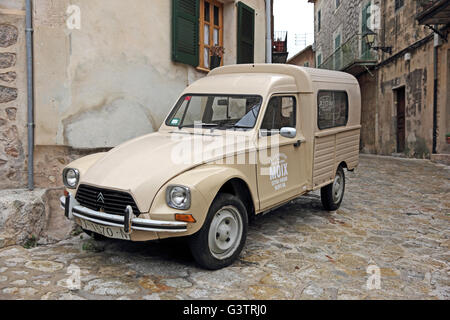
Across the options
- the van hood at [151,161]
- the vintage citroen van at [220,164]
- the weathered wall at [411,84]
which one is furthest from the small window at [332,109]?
the weathered wall at [411,84]

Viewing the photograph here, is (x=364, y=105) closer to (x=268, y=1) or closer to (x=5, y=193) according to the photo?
(x=268, y=1)

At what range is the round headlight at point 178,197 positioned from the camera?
3580 millimetres

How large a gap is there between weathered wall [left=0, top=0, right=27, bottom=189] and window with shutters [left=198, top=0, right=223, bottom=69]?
135 inches

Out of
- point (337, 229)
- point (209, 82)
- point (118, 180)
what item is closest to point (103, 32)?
point (209, 82)

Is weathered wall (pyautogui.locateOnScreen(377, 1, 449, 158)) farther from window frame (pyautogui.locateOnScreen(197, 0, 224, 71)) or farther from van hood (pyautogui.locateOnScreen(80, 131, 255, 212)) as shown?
van hood (pyautogui.locateOnScreen(80, 131, 255, 212))

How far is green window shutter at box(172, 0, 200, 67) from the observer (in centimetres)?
720

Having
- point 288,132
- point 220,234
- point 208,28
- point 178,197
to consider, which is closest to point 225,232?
point 220,234

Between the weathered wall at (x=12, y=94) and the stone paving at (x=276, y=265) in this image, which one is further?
the weathered wall at (x=12, y=94)

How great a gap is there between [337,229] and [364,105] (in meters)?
16.4

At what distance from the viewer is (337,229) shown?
18.3 ft

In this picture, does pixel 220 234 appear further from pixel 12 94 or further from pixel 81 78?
pixel 12 94

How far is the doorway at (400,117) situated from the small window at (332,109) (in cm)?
1113

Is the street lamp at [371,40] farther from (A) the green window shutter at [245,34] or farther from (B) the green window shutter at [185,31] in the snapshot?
(B) the green window shutter at [185,31]
